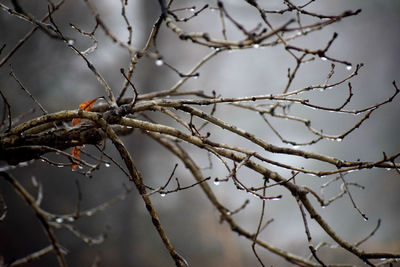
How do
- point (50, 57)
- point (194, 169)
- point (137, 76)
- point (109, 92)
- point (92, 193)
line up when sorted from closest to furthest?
point (109, 92) → point (194, 169) → point (50, 57) → point (92, 193) → point (137, 76)

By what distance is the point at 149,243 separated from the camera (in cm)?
666

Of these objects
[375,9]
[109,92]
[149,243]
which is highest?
[375,9]

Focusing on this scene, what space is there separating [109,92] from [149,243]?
6.14m

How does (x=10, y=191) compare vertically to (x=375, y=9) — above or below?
below

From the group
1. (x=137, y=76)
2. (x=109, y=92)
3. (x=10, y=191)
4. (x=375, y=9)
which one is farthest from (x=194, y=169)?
(x=375, y=9)

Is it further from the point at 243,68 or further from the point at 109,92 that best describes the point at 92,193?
the point at 243,68

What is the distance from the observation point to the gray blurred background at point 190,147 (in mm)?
4918

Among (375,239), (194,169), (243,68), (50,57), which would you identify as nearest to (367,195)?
(375,239)

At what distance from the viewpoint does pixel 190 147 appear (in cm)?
826

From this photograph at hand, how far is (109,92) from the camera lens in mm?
1310

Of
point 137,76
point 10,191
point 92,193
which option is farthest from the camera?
point 137,76

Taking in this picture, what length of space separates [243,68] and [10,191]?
8401 millimetres

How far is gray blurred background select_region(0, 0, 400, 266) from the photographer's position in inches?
194

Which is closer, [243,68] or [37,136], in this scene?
[37,136]
